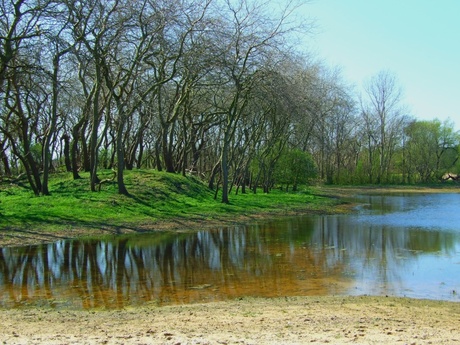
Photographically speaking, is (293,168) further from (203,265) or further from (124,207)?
(203,265)

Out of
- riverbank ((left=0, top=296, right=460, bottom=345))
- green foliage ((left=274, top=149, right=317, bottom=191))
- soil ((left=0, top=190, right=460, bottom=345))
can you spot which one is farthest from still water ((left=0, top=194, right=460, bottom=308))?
green foliage ((left=274, top=149, right=317, bottom=191))

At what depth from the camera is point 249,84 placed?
27219mm

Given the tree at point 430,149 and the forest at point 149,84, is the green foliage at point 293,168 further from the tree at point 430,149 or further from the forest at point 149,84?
the tree at point 430,149

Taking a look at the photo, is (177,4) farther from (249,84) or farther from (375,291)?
(375,291)

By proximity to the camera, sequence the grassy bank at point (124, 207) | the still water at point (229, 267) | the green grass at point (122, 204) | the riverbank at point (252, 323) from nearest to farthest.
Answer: the riverbank at point (252, 323), the still water at point (229, 267), the grassy bank at point (124, 207), the green grass at point (122, 204)

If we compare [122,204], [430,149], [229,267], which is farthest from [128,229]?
[430,149]

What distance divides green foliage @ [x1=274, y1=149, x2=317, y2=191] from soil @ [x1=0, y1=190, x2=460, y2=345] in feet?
114

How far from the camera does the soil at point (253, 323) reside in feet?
21.0

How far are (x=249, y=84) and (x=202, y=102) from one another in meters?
8.86

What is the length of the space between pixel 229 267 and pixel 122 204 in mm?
11097

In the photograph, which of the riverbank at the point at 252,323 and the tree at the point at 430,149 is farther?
the tree at the point at 430,149

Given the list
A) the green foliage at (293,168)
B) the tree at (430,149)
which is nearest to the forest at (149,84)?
the green foliage at (293,168)

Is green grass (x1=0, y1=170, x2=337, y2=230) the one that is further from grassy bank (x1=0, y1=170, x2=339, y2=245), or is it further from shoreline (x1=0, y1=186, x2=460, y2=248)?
shoreline (x1=0, y1=186, x2=460, y2=248)

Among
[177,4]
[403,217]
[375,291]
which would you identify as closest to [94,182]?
[177,4]
